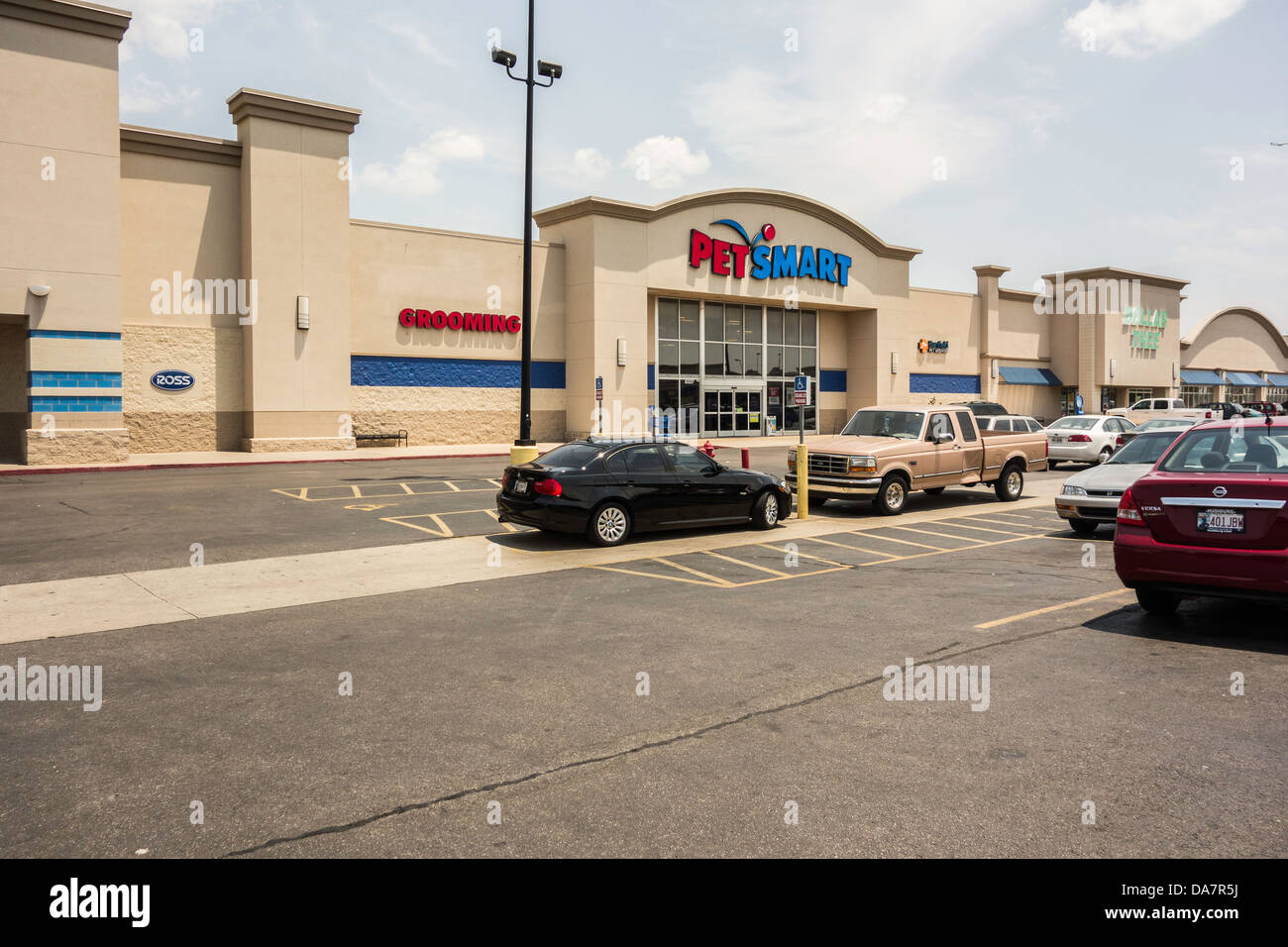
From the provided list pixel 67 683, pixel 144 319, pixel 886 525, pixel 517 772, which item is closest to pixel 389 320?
pixel 144 319

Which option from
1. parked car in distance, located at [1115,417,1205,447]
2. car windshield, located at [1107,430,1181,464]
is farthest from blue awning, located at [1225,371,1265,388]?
car windshield, located at [1107,430,1181,464]

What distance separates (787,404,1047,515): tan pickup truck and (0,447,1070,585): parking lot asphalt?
0.80 metres

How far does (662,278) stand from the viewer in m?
38.3

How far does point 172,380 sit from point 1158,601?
2821cm

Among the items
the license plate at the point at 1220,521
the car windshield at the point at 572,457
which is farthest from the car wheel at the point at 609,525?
the license plate at the point at 1220,521

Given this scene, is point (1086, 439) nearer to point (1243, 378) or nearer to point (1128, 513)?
point (1128, 513)

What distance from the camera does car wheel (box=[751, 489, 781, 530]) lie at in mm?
14055

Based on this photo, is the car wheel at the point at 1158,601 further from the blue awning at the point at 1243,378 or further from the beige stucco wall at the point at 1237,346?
the blue awning at the point at 1243,378

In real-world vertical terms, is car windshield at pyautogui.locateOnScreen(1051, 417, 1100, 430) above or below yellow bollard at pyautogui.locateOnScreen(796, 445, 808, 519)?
above

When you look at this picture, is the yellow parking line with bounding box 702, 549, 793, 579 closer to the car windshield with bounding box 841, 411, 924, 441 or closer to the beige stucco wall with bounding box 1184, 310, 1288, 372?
the car windshield with bounding box 841, 411, 924, 441

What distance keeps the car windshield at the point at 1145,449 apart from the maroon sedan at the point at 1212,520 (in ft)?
19.8

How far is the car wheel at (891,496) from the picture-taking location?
619 inches

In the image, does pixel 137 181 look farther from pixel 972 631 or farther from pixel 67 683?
pixel 972 631

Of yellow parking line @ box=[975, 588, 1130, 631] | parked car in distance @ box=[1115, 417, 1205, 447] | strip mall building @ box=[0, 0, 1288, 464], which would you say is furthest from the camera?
strip mall building @ box=[0, 0, 1288, 464]
